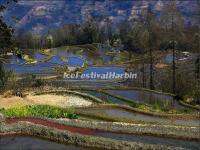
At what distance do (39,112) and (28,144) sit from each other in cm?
1135

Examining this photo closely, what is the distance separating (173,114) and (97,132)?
13725mm

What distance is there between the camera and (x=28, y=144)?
96.8 feet

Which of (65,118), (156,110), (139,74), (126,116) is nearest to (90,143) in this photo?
(65,118)

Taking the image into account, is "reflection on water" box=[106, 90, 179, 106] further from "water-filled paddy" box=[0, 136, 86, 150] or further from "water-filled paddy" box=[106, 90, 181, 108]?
"water-filled paddy" box=[0, 136, 86, 150]

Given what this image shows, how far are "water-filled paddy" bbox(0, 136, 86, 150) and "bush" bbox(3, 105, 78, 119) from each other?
730cm

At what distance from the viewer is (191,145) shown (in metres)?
32.8

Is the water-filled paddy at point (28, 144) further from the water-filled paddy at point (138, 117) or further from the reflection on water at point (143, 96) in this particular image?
the reflection on water at point (143, 96)

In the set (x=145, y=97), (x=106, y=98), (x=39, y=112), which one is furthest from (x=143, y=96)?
(x=39, y=112)

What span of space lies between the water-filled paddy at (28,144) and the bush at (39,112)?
23.9 ft

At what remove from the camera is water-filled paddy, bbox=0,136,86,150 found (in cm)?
2866

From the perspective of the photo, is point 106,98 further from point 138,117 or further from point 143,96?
point 138,117

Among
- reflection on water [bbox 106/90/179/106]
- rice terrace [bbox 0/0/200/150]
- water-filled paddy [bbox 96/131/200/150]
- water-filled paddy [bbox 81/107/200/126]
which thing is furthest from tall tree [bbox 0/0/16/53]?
reflection on water [bbox 106/90/179/106]

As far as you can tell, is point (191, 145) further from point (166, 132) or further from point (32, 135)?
point (32, 135)

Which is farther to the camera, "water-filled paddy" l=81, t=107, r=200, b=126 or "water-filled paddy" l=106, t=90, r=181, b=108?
"water-filled paddy" l=106, t=90, r=181, b=108
